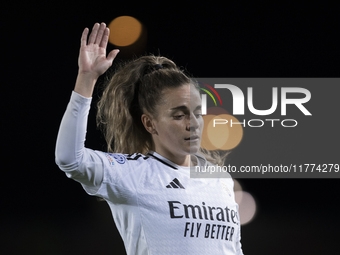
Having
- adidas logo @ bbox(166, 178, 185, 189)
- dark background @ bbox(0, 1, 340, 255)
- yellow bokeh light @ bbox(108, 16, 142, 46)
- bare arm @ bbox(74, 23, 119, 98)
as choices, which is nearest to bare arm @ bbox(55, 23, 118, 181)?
bare arm @ bbox(74, 23, 119, 98)

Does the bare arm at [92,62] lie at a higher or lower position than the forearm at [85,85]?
higher

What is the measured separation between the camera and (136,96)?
5.21 feet

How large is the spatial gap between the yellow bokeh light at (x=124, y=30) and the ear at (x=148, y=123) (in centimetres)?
268

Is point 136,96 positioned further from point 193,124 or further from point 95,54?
point 95,54

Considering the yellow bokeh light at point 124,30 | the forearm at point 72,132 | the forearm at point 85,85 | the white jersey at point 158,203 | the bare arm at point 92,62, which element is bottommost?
the white jersey at point 158,203

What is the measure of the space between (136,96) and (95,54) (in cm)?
41

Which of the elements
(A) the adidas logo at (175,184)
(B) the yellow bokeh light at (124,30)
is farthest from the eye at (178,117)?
(B) the yellow bokeh light at (124,30)

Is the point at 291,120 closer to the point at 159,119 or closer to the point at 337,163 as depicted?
the point at 337,163

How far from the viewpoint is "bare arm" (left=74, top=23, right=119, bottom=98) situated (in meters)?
1.13

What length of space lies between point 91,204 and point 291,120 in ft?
7.00

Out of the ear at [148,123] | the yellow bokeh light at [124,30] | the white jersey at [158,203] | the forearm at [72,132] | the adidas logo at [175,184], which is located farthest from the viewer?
the yellow bokeh light at [124,30]

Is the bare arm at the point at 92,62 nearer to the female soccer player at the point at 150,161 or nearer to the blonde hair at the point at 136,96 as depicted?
the female soccer player at the point at 150,161

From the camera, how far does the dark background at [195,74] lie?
369 cm

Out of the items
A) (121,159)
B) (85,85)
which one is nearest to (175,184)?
(121,159)
